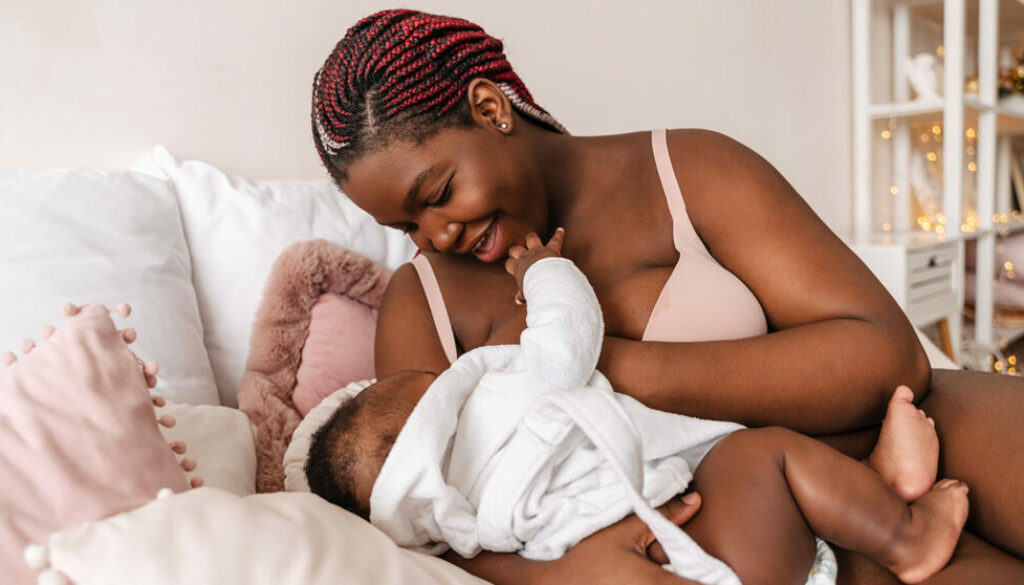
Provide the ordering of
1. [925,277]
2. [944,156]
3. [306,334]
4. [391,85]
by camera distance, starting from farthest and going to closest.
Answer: [944,156] → [925,277] → [306,334] → [391,85]

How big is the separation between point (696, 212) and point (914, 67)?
8.64 feet

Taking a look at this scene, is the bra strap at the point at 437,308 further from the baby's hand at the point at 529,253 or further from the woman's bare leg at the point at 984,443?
the woman's bare leg at the point at 984,443

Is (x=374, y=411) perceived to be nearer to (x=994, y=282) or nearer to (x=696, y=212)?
(x=696, y=212)

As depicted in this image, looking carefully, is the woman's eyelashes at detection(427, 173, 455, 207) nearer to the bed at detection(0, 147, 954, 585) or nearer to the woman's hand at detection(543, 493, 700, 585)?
the bed at detection(0, 147, 954, 585)

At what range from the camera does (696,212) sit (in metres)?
1.07

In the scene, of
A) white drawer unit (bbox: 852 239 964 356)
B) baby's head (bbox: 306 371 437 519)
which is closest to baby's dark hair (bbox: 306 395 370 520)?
baby's head (bbox: 306 371 437 519)

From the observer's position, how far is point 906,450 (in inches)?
35.2

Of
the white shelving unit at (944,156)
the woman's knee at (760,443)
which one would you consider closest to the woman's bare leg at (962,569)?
the woman's knee at (760,443)

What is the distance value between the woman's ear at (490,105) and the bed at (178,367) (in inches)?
15.3

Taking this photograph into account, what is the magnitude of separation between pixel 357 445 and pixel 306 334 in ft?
1.37

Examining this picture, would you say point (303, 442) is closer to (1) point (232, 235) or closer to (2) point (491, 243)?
(2) point (491, 243)

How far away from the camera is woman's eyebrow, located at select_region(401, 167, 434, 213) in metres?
0.97

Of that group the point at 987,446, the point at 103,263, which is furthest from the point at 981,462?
the point at 103,263

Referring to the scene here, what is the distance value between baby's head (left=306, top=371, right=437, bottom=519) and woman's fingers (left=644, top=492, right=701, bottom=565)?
0.30 meters
